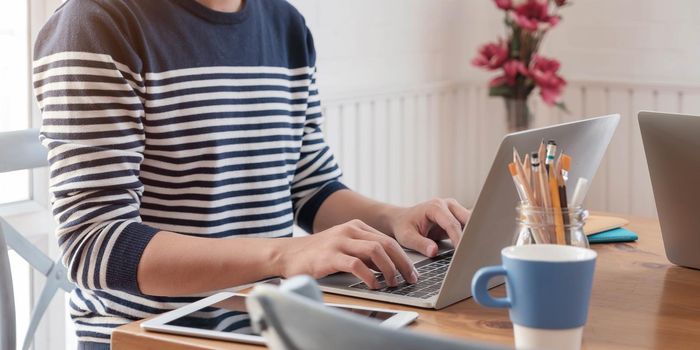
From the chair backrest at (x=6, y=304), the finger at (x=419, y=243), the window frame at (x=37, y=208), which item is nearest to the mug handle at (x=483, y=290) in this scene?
the finger at (x=419, y=243)

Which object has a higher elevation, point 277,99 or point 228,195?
point 277,99

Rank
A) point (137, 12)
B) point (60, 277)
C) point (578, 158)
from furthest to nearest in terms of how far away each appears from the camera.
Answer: point (60, 277)
point (137, 12)
point (578, 158)

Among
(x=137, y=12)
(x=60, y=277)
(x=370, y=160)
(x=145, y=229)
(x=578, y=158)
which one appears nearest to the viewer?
(x=578, y=158)

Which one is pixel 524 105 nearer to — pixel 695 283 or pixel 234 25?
pixel 234 25

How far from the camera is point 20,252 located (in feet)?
4.59

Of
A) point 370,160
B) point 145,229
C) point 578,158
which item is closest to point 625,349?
point 578,158

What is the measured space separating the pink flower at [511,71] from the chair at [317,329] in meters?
2.65

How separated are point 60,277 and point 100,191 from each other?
315 millimetres

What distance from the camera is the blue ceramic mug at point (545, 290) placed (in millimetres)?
746

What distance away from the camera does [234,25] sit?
1.49 metres

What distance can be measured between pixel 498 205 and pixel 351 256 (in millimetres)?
174

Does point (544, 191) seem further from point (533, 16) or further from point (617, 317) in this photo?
point (533, 16)

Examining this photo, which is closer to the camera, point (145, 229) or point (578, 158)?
point (578, 158)

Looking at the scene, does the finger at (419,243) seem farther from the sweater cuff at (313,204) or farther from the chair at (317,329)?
the chair at (317,329)
